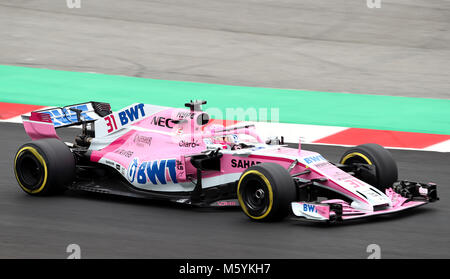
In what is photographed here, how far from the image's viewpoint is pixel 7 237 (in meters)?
9.16

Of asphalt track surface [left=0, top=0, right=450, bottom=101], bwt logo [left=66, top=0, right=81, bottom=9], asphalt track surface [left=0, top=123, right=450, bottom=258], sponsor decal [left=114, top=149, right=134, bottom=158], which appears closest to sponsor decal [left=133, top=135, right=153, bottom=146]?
sponsor decal [left=114, top=149, right=134, bottom=158]

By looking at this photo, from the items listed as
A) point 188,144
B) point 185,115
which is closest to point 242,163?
point 188,144

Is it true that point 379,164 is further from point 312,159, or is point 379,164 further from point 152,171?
point 152,171

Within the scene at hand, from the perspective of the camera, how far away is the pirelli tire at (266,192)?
9.28 meters

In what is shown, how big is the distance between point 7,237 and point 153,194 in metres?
2.03

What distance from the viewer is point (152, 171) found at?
34.7ft

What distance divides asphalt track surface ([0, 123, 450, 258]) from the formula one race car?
0.52 feet

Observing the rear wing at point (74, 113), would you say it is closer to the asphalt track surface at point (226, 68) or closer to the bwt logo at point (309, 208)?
the asphalt track surface at point (226, 68)

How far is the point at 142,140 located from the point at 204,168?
40.7 inches

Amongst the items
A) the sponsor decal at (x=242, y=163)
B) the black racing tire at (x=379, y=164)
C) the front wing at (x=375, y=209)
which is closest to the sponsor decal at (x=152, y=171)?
the sponsor decal at (x=242, y=163)

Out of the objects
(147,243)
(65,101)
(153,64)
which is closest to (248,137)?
(147,243)

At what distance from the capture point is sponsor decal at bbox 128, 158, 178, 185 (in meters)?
10.5
